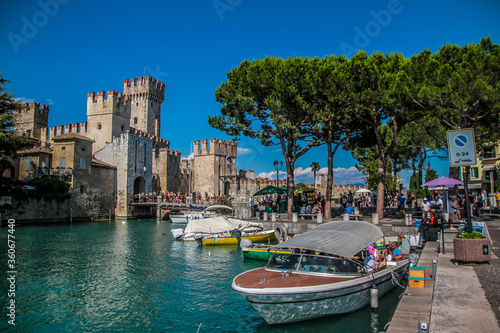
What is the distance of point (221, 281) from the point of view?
13.6 meters

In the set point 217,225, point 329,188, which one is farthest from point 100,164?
point 329,188

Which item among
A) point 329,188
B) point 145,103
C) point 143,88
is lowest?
point 329,188

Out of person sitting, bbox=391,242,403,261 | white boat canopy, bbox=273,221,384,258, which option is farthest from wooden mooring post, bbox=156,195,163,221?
white boat canopy, bbox=273,221,384,258

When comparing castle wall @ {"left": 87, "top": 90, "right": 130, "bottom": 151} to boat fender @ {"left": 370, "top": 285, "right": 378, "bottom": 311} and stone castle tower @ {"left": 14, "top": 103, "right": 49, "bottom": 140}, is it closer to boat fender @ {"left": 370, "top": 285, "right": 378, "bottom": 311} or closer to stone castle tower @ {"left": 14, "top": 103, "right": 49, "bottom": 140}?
stone castle tower @ {"left": 14, "top": 103, "right": 49, "bottom": 140}

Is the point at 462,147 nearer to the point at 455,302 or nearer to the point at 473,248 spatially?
the point at 473,248

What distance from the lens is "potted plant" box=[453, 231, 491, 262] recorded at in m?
9.27

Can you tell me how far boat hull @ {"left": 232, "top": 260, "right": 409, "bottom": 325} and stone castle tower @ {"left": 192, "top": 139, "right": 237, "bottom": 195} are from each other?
1854 inches

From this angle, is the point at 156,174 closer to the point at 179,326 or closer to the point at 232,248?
the point at 232,248

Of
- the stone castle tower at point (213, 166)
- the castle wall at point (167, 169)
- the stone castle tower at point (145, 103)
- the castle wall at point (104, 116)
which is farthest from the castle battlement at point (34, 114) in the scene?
the stone castle tower at point (213, 166)

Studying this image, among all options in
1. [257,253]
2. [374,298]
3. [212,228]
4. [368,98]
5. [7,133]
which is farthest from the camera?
[7,133]

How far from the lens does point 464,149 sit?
9.87 meters

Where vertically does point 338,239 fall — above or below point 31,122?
below

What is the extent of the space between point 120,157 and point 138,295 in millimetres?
39340

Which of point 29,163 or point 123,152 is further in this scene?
point 123,152
